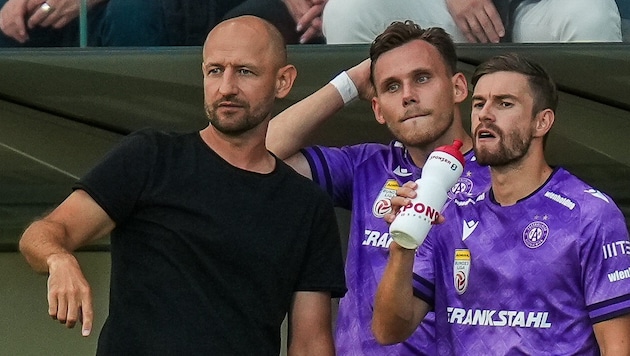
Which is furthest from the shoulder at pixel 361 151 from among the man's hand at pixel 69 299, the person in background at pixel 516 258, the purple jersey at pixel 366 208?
the man's hand at pixel 69 299

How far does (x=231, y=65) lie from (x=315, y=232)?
1.53 ft

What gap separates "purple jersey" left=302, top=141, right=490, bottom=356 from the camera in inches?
132

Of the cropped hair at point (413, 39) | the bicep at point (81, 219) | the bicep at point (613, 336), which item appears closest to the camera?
the bicep at point (81, 219)

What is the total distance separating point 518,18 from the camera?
443 centimetres

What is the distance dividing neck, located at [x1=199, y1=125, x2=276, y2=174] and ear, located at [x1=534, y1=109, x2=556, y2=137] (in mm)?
728

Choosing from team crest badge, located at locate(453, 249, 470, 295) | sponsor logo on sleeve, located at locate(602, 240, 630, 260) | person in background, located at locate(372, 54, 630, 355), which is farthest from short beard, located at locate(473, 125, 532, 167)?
sponsor logo on sleeve, located at locate(602, 240, 630, 260)

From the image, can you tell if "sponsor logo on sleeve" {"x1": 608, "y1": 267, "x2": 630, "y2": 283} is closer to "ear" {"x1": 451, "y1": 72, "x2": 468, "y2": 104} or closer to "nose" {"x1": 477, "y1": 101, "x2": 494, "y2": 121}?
"nose" {"x1": 477, "y1": 101, "x2": 494, "y2": 121}

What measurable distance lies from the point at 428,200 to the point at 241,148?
1.62ft

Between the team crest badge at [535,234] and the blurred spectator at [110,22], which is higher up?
the blurred spectator at [110,22]

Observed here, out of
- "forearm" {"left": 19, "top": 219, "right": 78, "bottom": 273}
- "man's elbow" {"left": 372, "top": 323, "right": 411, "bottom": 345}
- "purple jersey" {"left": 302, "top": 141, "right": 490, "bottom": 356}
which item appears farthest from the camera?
"purple jersey" {"left": 302, "top": 141, "right": 490, "bottom": 356}

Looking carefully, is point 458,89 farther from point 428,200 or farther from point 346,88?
point 428,200

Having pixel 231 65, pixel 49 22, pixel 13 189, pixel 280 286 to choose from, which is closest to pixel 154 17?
pixel 49 22

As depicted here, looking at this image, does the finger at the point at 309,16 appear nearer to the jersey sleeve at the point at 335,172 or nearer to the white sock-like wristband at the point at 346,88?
the white sock-like wristband at the point at 346,88

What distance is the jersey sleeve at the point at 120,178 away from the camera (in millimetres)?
2787
